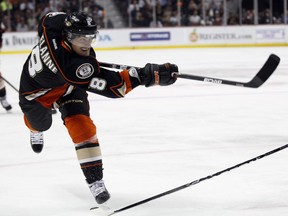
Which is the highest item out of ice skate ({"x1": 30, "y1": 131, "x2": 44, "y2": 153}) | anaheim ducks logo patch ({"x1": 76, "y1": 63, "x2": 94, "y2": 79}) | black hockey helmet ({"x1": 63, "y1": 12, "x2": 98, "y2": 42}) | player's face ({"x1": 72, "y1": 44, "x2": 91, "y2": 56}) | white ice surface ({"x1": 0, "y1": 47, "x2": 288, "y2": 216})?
black hockey helmet ({"x1": 63, "y1": 12, "x2": 98, "y2": 42})

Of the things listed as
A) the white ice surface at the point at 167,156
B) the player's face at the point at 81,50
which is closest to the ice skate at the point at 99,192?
the white ice surface at the point at 167,156

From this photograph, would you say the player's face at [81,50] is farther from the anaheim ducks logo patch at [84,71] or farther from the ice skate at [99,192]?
the ice skate at [99,192]

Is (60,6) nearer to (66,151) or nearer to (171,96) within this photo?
(171,96)

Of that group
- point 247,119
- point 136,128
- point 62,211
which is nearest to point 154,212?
point 62,211

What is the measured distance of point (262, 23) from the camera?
14227 millimetres

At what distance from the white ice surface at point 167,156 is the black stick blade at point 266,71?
1.65ft

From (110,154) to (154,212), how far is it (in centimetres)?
130

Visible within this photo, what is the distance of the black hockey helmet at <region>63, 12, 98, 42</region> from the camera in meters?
2.79

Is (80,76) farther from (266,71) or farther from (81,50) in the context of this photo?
(266,71)

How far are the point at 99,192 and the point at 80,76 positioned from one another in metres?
0.53

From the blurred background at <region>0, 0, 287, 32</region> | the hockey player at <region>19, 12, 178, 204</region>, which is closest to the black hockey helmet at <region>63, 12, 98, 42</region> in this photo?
the hockey player at <region>19, 12, 178, 204</region>

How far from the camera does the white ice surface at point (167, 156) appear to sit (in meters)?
2.99

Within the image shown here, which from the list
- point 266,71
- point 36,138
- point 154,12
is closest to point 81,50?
point 266,71

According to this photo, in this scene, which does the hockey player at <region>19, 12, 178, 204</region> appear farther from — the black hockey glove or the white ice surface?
the white ice surface
